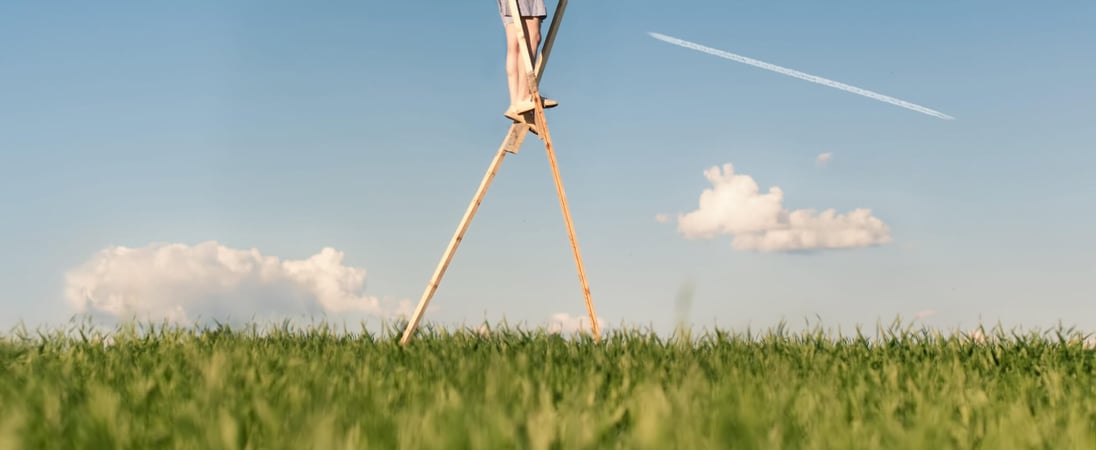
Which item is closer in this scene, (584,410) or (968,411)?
(584,410)

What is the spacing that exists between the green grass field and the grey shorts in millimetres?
2263

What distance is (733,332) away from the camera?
7.62 metres

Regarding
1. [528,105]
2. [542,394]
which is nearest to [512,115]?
[528,105]

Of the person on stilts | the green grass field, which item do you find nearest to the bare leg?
the person on stilts

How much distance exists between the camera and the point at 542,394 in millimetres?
3791

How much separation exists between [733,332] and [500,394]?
384 cm

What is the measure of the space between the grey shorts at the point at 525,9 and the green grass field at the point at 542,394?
7.42 ft

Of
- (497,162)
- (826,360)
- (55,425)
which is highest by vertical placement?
(497,162)

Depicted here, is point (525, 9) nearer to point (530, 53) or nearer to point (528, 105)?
point (530, 53)

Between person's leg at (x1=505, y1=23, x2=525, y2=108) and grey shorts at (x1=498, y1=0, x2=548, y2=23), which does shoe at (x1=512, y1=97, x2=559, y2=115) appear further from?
grey shorts at (x1=498, y1=0, x2=548, y2=23)

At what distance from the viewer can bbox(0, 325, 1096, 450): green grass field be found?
10.6 ft

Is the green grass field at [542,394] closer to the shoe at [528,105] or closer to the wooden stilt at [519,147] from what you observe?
the wooden stilt at [519,147]

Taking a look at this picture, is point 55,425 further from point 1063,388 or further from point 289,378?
point 1063,388

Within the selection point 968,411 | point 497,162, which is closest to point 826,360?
point 968,411
